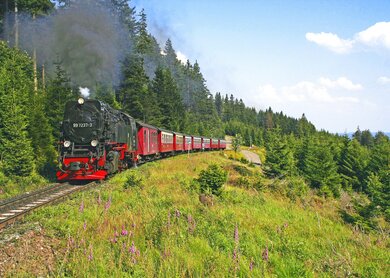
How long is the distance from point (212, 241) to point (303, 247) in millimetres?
1683

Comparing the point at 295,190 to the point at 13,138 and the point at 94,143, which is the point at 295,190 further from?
the point at 13,138

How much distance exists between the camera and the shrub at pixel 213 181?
11.4 m

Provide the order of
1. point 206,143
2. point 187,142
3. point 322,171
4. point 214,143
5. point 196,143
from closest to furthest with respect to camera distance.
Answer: point 322,171
point 187,142
point 196,143
point 206,143
point 214,143

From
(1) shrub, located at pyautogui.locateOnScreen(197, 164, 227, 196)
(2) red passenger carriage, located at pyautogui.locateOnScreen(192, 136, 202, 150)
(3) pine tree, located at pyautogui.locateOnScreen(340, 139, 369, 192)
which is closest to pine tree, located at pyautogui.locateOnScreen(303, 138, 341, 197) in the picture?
(3) pine tree, located at pyautogui.locateOnScreen(340, 139, 369, 192)

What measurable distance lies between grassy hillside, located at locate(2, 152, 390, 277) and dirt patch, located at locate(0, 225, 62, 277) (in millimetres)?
51

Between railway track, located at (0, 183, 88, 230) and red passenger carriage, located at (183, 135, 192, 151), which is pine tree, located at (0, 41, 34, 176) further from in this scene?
red passenger carriage, located at (183, 135, 192, 151)

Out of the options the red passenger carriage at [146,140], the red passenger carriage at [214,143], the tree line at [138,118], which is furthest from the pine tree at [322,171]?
the red passenger carriage at [214,143]

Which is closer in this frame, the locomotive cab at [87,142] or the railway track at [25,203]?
the railway track at [25,203]

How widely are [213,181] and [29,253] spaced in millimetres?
6903

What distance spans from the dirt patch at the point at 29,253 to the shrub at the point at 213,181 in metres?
5.83

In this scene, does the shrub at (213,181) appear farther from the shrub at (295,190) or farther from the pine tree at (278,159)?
the pine tree at (278,159)

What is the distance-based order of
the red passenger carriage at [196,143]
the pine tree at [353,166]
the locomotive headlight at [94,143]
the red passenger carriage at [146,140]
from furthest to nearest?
the red passenger carriage at [196,143], the pine tree at [353,166], the red passenger carriage at [146,140], the locomotive headlight at [94,143]

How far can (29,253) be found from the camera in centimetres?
565

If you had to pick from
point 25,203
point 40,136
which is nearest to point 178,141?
point 40,136
